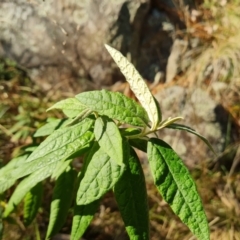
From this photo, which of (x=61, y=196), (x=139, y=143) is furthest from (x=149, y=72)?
(x=139, y=143)

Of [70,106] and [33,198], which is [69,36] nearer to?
[33,198]

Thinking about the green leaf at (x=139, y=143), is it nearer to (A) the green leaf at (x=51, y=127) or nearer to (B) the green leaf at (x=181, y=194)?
(B) the green leaf at (x=181, y=194)

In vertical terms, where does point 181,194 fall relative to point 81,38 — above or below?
below

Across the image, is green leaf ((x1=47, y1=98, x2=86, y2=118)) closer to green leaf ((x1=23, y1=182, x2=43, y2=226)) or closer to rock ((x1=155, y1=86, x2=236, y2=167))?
green leaf ((x1=23, y1=182, x2=43, y2=226))

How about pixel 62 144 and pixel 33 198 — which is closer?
pixel 62 144

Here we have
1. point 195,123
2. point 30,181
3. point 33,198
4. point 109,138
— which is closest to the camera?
point 109,138

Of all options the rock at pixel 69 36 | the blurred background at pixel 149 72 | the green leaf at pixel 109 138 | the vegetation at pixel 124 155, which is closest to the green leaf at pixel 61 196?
the vegetation at pixel 124 155
